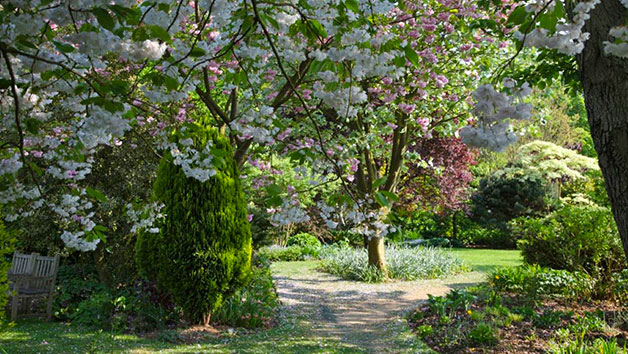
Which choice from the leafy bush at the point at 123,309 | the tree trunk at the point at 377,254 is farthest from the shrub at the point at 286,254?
the leafy bush at the point at 123,309

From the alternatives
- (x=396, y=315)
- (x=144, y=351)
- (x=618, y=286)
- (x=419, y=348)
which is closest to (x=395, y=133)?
(x=396, y=315)

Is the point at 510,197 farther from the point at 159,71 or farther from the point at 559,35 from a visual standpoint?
the point at 159,71

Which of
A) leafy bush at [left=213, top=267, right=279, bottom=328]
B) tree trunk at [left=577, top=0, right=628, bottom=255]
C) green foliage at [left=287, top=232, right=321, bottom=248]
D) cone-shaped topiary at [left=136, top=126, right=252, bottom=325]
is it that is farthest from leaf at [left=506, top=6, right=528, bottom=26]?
green foliage at [left=287, top=232, right=321, bottom=248]

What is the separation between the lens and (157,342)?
4477mm

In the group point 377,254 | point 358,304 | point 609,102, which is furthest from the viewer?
point 377,254

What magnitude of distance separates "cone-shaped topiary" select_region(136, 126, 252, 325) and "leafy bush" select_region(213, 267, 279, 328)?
31 centimetres

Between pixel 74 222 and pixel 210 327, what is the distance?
2.01m

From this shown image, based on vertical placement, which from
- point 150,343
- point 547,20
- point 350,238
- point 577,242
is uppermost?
point 350,238

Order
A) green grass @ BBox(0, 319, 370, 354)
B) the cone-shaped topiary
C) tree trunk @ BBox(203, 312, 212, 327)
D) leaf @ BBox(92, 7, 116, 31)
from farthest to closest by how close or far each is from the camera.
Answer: tree trunk @ BBox(203, 312, 212, 327)
the cone-shaped topiary
green grass @ BBox(0, 319, 370, 354)
leaf @ BBox(92, 7, 116, 31)

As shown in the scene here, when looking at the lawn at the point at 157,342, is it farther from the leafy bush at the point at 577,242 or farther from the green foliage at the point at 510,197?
the green foliage at the point at 510,197

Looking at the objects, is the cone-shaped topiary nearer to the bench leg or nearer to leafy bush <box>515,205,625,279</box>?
the bench leg

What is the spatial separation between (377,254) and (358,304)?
1919 millimetres

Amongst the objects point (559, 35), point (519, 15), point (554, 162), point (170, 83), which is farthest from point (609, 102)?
point (554, 162)

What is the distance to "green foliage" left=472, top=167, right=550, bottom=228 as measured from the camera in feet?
52.8
